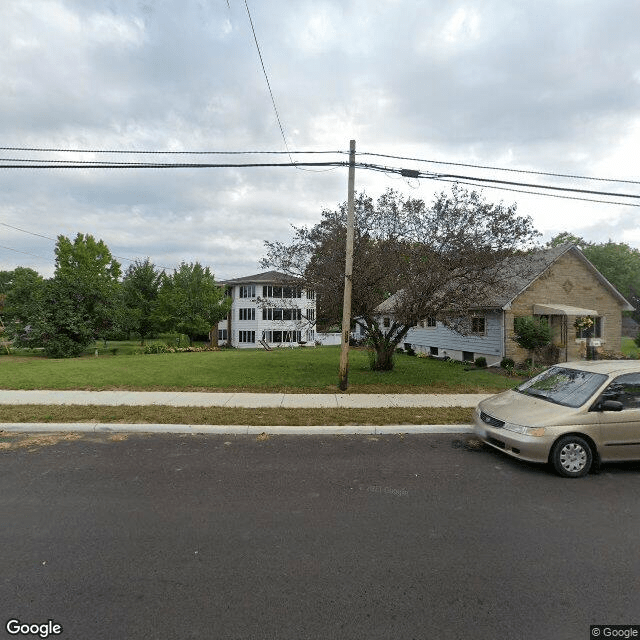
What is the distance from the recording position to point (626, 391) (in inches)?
221

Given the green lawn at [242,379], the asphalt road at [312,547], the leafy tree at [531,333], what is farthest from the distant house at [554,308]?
the asphalt road at [312,547]

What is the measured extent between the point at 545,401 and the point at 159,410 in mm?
7258

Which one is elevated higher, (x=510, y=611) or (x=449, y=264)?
(x=449, y=264)

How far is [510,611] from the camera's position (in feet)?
8.67

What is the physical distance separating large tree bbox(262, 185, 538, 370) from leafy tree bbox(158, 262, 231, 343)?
1725 centimetres

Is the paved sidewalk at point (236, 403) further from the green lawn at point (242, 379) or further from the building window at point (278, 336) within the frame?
the building window at point (278, 336)

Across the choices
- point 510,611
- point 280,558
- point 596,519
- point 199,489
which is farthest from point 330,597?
point 596,519

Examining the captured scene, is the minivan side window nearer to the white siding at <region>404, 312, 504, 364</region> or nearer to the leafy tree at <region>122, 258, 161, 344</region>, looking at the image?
the white siding at <region>404, 312, 504, 364</region>

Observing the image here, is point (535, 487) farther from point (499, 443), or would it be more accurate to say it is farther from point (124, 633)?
point (124, 633)

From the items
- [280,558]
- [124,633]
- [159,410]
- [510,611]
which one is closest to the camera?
[124,633]

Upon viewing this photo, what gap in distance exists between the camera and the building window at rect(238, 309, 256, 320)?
124ft

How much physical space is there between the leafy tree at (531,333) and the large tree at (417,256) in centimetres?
483

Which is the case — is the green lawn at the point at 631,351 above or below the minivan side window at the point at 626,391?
above

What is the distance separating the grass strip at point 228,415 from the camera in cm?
731
